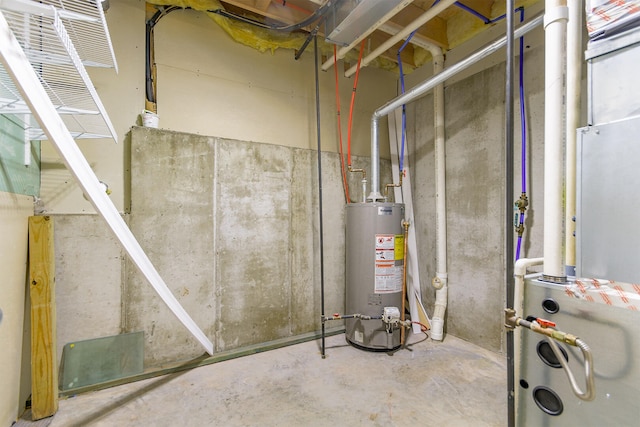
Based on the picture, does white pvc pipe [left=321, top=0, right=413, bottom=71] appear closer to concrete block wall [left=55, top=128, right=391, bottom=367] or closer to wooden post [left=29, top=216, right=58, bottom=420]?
concrete block wall [left=55, top=128, right=391, bottom=367]

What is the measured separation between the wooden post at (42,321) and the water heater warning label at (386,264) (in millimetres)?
1943

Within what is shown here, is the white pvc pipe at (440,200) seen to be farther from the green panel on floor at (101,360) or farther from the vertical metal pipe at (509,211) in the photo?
the green panel on floor at (101,360)

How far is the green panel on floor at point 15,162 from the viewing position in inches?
49.4

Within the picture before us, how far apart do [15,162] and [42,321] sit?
0.81 meters

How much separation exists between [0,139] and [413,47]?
3.02 meters

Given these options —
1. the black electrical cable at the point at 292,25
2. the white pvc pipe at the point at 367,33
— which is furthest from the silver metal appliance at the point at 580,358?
the black electrical cable at the point at 292,25

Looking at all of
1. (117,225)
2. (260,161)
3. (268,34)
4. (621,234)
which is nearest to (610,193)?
(621,234)

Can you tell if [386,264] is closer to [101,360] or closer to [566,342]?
[566,342]

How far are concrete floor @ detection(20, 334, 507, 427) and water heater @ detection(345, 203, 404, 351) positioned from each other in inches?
5.6

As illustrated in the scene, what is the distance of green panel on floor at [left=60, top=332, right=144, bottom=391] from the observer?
1607 mm

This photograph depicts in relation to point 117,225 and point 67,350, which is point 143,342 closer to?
point 67,350

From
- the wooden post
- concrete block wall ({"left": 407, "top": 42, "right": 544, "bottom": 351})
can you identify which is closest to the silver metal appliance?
concrete block wall ({"left": 407, "top": 42, "right": 544, "bottom": 351})

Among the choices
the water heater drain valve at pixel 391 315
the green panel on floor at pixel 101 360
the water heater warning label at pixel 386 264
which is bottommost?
the green panel on floor at pixel 101 360

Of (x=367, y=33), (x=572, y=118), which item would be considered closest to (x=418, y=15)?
(x=367, y=33)
